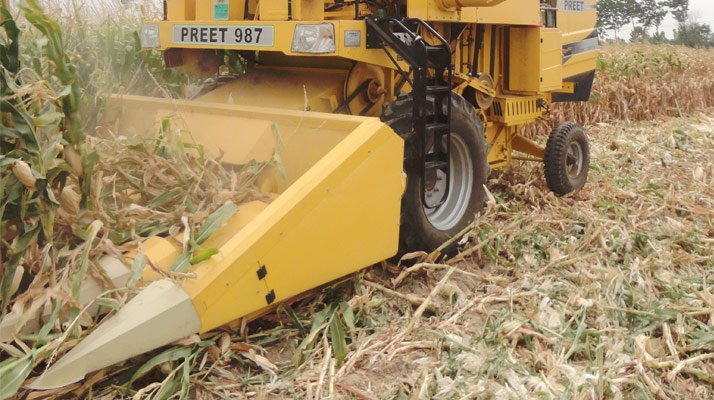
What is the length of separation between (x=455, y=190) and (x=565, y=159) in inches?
57.9

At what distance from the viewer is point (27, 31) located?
4.66m

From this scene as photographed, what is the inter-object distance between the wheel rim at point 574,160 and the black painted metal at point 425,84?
1.97 metres

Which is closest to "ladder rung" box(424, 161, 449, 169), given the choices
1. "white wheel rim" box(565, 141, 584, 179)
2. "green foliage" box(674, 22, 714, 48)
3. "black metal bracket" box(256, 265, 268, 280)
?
"black metal bracket" box(256, 265, 268, 280)

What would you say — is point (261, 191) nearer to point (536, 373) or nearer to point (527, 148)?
point (536, 373)

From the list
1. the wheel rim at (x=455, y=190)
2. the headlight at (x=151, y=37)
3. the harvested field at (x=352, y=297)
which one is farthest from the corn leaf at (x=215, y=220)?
the headlight at (x=151, y=37)

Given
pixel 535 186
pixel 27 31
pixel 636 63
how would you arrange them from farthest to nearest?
pixel 636 63 < pixel 535 186 < pixel 27 31

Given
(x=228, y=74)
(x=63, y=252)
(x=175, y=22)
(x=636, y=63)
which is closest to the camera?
(x=63, y=252)

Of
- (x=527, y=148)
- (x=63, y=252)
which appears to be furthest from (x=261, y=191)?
(x=527, y=148)

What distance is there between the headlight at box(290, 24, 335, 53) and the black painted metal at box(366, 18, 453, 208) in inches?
9.5

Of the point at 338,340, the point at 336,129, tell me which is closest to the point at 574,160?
the point at 336,129

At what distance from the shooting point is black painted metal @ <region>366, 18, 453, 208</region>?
363cm

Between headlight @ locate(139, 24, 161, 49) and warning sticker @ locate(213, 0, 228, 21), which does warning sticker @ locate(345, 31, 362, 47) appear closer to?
warning sticker @ locate(213, 0, 228, 21)

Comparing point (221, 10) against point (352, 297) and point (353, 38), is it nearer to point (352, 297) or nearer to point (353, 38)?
point (353, 38)

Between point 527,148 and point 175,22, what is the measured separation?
2779mm
